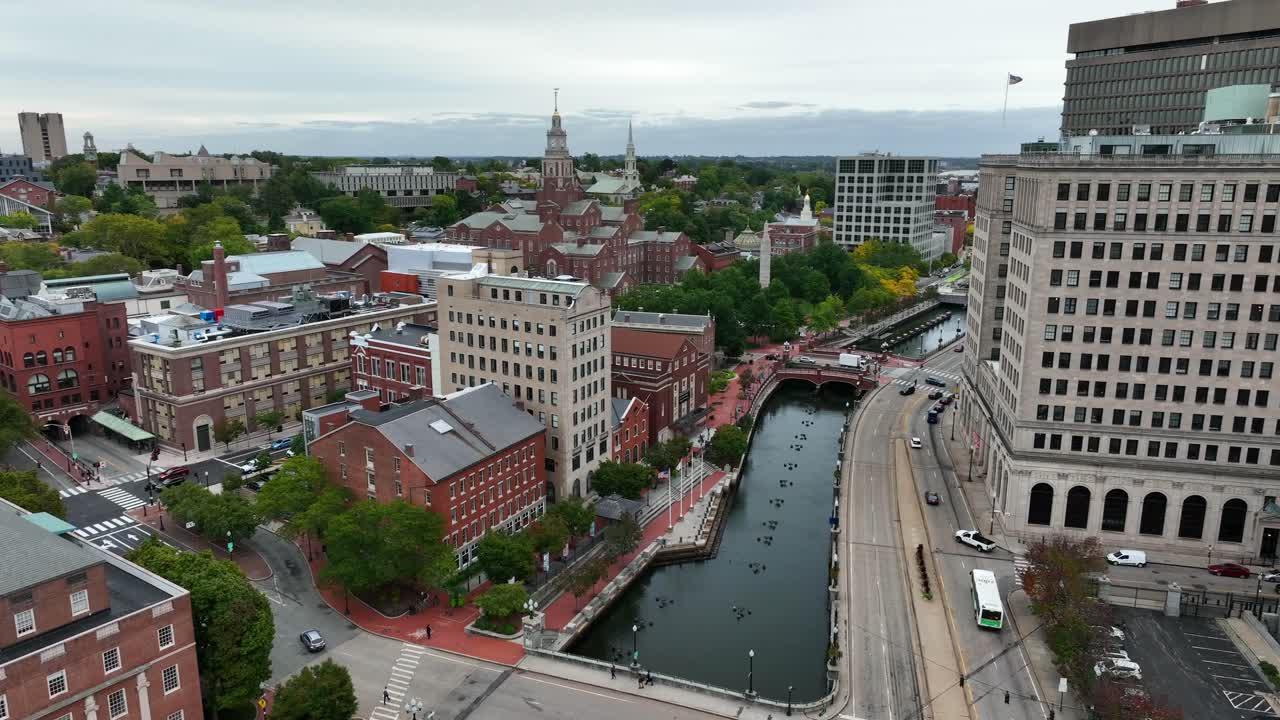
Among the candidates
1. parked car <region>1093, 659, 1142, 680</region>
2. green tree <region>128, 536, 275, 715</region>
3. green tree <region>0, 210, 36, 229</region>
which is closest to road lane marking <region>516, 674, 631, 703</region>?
green tree <region>128, 536, 275, 715</region>

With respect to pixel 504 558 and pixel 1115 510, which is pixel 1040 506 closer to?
pixel 1115 510

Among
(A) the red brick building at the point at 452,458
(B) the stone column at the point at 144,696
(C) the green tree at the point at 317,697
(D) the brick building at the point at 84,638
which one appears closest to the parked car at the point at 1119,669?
(C) the green tree at the point at 317,697

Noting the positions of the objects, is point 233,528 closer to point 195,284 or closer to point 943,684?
point 943,684

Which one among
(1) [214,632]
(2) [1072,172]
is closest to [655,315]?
(2) [1072,172]

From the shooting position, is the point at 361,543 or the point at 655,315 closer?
the point at 361,543

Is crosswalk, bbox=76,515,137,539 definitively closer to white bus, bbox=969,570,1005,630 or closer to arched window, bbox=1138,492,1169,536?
white bus, bbox=969,570,1005,630

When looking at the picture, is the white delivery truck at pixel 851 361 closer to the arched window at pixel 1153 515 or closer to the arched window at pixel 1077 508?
the arched window at pixel 1077 508

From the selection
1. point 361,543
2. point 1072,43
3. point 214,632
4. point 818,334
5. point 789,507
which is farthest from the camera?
point 818,334
